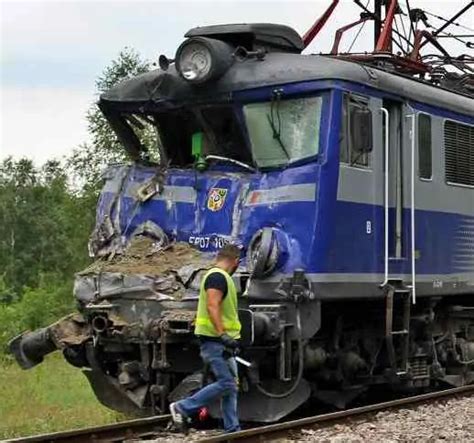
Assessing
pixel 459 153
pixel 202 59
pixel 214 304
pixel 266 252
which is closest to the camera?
pixel 214 304

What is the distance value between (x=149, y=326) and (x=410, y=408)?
3.00m

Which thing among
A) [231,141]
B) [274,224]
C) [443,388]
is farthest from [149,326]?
[443,388]

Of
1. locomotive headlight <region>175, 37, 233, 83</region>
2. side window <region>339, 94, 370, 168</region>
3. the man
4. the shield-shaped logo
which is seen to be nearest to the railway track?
the man

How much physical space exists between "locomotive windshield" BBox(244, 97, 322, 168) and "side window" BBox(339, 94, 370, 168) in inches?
10.3

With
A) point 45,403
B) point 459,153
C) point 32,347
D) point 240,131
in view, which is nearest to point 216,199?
point 240,131

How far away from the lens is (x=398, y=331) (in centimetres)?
1098

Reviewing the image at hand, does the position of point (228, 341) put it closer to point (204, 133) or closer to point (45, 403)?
point (204, 133)

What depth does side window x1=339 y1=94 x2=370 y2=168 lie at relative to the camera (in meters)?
10.2

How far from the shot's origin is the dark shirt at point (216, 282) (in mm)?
8836

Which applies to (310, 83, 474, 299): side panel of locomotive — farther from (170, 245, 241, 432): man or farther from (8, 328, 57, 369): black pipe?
(8, 328, 57, 369): black pipe

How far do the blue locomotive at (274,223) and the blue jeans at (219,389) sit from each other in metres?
0.44

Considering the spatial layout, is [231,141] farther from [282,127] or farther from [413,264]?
[413,264]

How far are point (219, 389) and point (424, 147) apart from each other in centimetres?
388

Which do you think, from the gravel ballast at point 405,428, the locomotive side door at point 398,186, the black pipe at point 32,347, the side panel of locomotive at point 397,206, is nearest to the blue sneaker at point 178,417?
the gravel ballast at point 405,428
